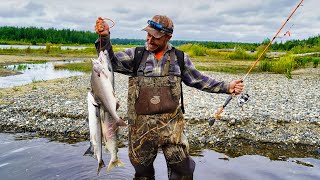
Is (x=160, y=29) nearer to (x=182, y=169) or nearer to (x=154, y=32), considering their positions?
(x=154, y=32)

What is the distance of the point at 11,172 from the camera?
651cm

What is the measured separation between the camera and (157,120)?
4.10m

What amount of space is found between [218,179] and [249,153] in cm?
156

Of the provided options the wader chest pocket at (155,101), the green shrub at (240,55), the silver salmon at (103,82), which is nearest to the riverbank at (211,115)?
the wader chest pocket at (155,101)

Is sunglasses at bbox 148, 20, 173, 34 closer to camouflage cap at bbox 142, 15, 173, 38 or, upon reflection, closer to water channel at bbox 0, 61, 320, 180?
camouflage cap at bbox 142, 15, 173, 38

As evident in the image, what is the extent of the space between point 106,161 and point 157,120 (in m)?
3.44

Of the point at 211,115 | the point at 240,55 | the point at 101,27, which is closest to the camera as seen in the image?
the point at 101,27

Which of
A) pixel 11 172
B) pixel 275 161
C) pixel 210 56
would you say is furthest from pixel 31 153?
pixel 210 56

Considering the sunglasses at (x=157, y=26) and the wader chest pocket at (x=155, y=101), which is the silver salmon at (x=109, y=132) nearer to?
the wader chest pocket at (x=155, y=101)

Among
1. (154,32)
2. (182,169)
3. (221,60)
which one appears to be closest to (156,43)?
(154,32)

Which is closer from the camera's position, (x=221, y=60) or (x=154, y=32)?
(x=154, y=32)

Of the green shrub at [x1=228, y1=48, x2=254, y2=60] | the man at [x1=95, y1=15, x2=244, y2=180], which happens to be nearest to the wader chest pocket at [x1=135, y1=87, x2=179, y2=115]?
the man at [x1=95, y1=15, x2=244, y2=180]

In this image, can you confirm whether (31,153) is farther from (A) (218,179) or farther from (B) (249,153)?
(B) (249,153)

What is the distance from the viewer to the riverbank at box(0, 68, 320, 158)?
27.3ft
